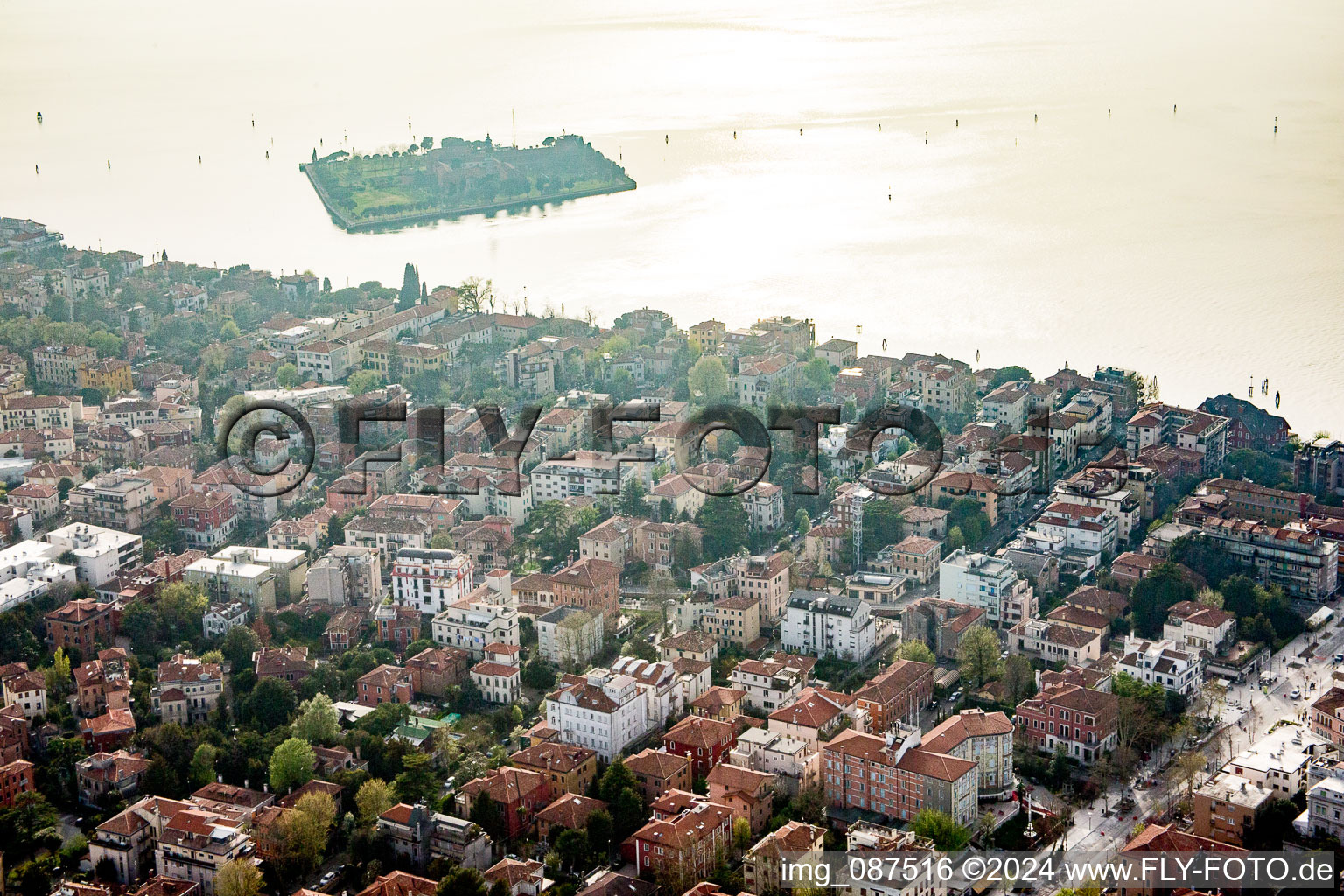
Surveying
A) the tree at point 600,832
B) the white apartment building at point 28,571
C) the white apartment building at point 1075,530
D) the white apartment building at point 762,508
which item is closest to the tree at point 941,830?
the tree at point 600,832

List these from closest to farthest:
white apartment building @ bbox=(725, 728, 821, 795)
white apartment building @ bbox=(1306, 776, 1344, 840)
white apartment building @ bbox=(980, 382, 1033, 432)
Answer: white apartment building @ bbox=(1306, 776, 1344, 840), white apartment building @ bbox=(725, 728, 821, 795), white apartment building @ bbox=(980, 382, 1033, 432)

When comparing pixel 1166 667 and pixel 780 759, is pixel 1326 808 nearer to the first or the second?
pixel 1166 667

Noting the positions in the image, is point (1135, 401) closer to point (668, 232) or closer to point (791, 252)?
point (791, 252)

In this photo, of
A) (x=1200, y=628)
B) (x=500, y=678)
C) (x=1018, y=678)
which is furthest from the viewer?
(x=1200, y=628)

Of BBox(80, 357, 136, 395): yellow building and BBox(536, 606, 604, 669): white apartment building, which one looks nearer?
BBox(536, 606, 604, 669): white apartment building

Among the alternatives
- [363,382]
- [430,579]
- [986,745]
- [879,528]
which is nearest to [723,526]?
[879,528]

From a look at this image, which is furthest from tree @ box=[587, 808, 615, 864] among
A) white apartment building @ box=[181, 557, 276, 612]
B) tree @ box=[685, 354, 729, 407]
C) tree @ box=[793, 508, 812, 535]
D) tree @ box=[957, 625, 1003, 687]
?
tree @ box=[685, 354, 729, 407]

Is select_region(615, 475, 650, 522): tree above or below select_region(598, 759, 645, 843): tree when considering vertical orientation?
above

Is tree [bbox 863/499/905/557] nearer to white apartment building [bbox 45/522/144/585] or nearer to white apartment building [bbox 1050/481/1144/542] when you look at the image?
white apartment building [bbox 1050/481/1144/542]
